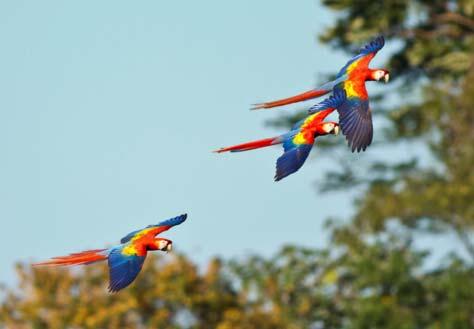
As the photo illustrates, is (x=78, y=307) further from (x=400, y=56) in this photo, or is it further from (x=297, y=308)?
(x=400, y=56)

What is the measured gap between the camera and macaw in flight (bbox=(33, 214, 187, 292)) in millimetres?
6008

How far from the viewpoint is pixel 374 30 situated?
34.1 m

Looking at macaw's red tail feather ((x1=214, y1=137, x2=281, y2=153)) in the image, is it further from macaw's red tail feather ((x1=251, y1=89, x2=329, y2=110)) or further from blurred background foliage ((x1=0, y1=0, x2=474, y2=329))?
blurred background foliage ((x1=0, y1=0, x2=474, y2=329))

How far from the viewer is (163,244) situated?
6191 millimetres

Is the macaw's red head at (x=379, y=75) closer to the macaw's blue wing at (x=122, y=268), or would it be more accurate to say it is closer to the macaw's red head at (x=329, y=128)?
the macaw's red head at (x=329, y=128)

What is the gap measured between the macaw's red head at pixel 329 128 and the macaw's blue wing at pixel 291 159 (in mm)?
133

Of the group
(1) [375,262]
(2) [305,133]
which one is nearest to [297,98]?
(2) [305,133]

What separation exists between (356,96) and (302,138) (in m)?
0.32

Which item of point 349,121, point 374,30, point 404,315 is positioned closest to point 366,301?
point 404,315

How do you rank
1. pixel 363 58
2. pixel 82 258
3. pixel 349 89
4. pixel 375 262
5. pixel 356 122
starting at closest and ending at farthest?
pixel 82 258
pixel 356 122
pixel 349 89
pixel 363 58
pixel 375 262

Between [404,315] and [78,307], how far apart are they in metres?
6.90

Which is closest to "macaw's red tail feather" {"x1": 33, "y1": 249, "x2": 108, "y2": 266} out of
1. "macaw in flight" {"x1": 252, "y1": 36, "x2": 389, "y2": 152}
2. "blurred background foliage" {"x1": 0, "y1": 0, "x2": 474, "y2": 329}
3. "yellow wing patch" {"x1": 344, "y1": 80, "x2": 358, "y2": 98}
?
"macaw in flight" {"x1": 252, "y1": 36, "x2": 389, "y2": 152}

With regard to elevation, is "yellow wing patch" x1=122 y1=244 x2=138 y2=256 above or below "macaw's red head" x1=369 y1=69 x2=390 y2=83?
below

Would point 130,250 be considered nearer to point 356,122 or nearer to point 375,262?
point 356,122
